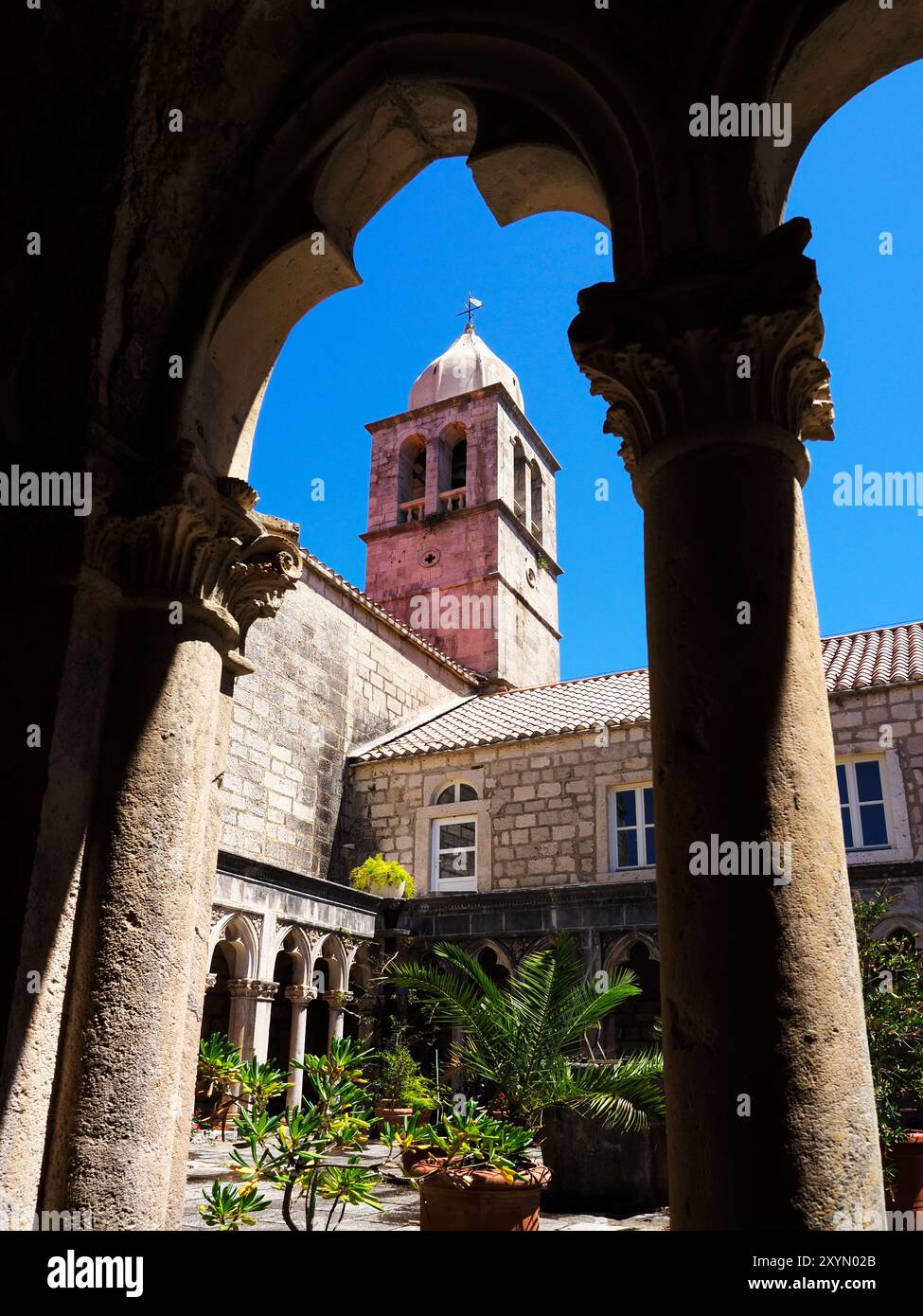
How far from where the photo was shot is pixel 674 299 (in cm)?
250

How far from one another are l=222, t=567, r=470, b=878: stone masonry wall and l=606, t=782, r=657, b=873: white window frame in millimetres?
3848

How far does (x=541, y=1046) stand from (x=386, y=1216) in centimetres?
135

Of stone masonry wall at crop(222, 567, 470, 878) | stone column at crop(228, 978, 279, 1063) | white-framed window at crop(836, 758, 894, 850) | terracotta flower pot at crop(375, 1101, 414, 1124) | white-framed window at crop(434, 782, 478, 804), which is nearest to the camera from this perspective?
terracotta flower pot at crop(375, 1101, 414, 1124)

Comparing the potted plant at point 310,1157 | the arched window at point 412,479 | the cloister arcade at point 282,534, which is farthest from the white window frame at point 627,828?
the arched window at point 412,479

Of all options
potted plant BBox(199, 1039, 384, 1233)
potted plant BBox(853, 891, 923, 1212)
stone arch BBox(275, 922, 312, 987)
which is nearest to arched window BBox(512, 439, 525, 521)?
stone arch BBox(275, 922, 312, 987)

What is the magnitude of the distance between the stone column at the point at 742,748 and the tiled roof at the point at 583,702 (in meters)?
10.1

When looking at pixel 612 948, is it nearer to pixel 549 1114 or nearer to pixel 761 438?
pixel 549 1114

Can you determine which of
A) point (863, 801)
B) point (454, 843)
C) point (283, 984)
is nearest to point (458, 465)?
point (454, 843)

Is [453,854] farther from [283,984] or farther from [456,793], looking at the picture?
[283,984]

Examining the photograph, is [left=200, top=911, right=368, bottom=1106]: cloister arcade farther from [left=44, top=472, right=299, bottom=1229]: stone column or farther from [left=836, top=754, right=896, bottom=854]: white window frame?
[left=836, top=754, right=896, bottom=854]: white window frame

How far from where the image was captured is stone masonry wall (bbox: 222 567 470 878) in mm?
12477

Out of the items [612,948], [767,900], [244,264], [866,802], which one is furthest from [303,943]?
[767,900]

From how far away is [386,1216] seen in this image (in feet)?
16.9

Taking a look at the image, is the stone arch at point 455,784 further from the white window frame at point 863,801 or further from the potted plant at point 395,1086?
the potted plant at point 395,1086
